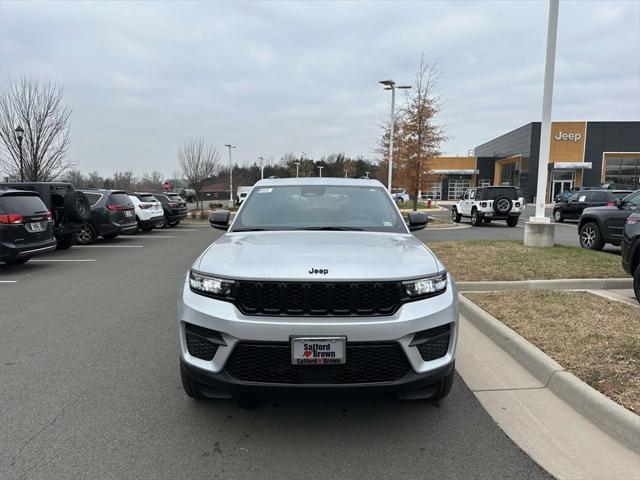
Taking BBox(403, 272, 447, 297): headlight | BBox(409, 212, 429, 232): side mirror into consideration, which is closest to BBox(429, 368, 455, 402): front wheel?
BBox(403, 272, 447, 297): headlight

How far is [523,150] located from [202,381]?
5975cm

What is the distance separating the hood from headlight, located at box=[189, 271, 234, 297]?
46mm

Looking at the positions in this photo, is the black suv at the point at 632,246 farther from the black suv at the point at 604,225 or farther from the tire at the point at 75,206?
the tire at the point at 75,206

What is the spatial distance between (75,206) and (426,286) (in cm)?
1163

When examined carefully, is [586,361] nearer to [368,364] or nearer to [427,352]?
[427,352]

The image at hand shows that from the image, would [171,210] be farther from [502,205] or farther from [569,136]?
[569,136]

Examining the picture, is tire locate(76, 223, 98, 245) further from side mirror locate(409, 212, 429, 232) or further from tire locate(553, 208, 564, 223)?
tire locate(553, 208, 564, 223)

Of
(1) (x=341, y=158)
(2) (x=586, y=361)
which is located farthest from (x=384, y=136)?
(1) (x=341, y=158)

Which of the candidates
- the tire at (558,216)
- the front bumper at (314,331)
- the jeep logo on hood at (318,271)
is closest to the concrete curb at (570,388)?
the front bumper at (314,331)

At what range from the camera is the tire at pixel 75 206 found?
39.6 ft

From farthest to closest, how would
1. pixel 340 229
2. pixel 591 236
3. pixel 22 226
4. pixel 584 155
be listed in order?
pixel 584 155 < pixel 591 236 < pixel 22 226 < pixel 340 229

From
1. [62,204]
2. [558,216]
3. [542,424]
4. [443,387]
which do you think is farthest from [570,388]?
[558,216]

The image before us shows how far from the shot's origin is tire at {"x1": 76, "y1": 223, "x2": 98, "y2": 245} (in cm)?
1445

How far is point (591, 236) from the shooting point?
1170 cm
